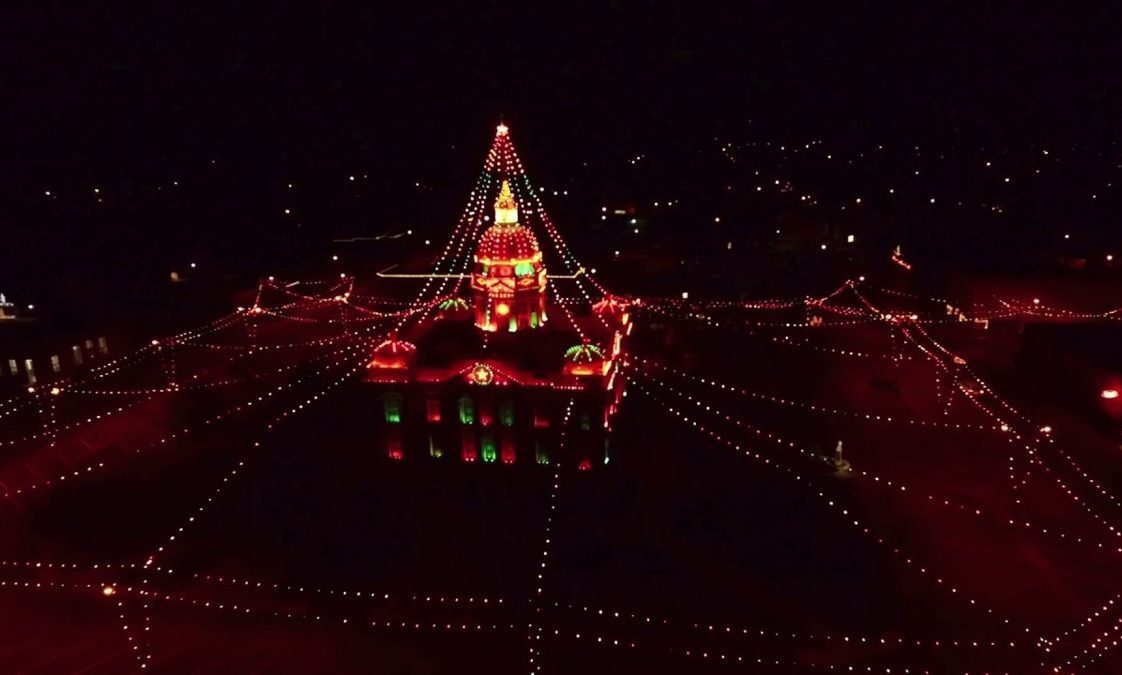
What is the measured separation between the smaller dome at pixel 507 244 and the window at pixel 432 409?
4.05 m

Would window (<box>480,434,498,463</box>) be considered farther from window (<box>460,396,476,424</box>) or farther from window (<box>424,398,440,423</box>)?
window (<box>424,398,440,423</box>)

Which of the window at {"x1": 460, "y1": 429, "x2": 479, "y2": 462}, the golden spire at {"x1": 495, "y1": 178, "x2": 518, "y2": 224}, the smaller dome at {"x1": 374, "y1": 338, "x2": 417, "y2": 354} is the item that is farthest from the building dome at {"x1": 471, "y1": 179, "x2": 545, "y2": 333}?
the window at {"x1": 460, "y1": 429, "x2": 479, "y2": 462}

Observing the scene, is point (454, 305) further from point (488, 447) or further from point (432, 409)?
point (488, 447)

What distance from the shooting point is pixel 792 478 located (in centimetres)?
1606

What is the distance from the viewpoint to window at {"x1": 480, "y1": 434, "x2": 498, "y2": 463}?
17.0m

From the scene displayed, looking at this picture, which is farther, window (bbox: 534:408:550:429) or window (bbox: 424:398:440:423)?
window (bbox: 424:398:440:423)

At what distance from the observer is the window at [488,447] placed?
17047 millimetres

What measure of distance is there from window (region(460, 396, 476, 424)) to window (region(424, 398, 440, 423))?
559mm

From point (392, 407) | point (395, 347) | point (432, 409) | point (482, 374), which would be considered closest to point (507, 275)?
point (482, 374)

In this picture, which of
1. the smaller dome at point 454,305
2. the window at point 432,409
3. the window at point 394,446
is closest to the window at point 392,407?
the window at point 394,446

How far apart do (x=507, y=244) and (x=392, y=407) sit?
4974 mm

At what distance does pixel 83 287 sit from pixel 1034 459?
26.0 m

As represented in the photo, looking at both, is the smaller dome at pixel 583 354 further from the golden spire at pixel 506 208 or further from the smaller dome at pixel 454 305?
the smaller dome at pixel 454 305

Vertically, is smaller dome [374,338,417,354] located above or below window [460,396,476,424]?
above
